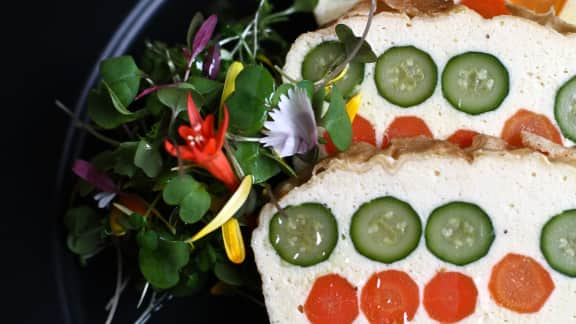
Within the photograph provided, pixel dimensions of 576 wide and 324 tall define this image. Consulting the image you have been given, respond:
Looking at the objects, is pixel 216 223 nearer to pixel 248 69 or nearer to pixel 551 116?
pixel 248 69

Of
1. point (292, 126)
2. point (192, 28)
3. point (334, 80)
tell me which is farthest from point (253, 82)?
point (192, 28)

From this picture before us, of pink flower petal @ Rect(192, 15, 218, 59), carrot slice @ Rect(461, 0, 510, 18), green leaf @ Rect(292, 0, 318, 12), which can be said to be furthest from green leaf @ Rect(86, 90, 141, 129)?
carrot slice @ Rect(461, 0, 510, 18)

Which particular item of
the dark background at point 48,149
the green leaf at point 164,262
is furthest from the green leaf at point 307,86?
the dark background at point 48,149

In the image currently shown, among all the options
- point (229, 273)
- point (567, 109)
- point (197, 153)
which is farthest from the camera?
point (229, 273)

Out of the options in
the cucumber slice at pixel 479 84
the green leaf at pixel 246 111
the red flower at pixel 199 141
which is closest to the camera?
the red flower at pixel 199 141

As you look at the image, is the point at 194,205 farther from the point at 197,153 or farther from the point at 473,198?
the point at 473,198

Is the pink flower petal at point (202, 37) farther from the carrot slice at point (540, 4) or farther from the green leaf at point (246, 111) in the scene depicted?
the carrot slice at point (540, 4)

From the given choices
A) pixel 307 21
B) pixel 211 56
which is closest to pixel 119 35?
pixel 211 56
